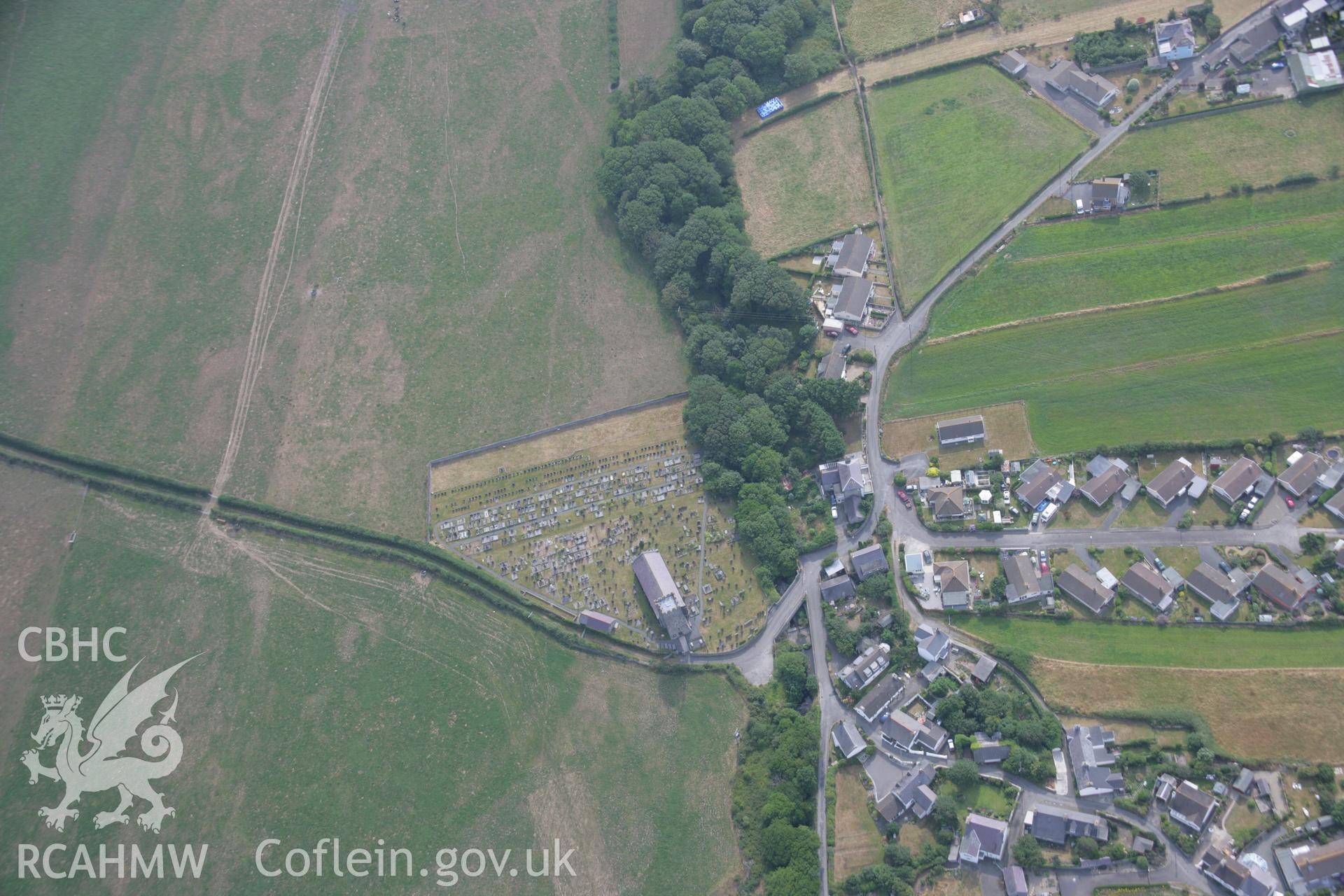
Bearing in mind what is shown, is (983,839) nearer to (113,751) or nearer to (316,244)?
(113,751)

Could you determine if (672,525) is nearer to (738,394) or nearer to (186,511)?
(738,394)

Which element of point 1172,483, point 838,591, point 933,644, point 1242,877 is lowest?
point 1242,877

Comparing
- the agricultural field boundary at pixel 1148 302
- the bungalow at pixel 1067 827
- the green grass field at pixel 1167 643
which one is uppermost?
the agricultural field boundary at pixel 1148 302

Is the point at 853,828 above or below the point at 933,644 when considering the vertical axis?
below

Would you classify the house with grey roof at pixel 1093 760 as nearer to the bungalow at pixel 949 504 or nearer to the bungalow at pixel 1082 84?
the bungalow at pixel 949 504

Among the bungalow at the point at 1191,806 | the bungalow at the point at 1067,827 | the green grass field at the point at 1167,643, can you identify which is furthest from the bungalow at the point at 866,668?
the bungalow at the point at 1191,806

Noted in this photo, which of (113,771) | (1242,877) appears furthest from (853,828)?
(113,771)

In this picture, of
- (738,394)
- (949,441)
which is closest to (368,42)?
(738,394)
